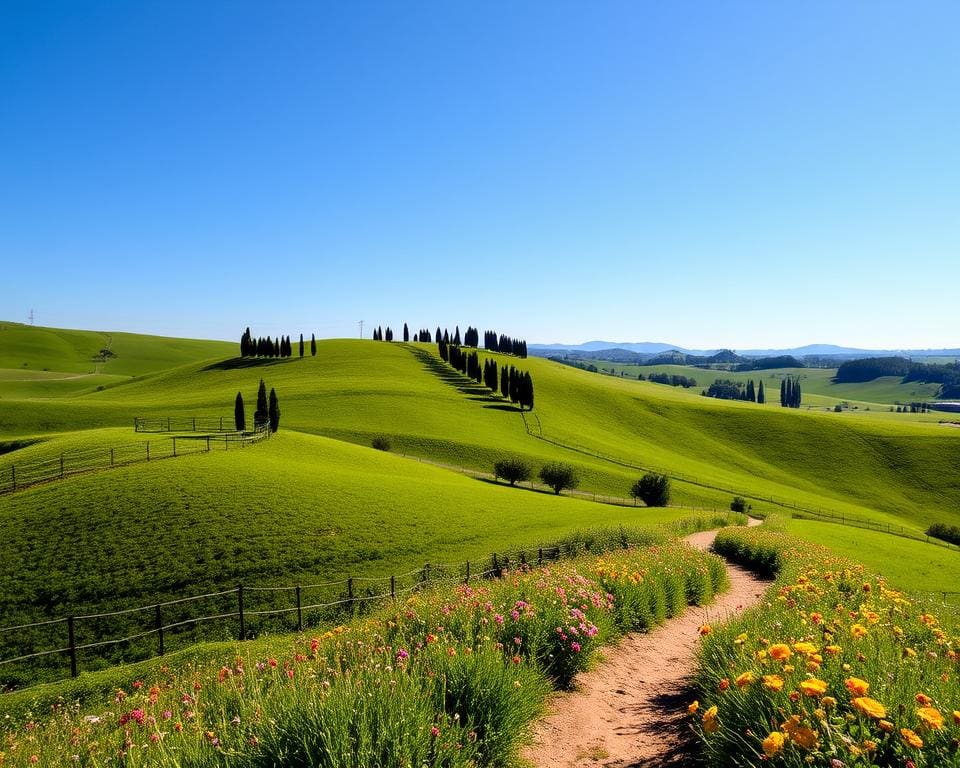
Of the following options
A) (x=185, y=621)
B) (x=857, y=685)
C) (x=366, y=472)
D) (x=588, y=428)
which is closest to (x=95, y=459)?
(x=366, y=472)

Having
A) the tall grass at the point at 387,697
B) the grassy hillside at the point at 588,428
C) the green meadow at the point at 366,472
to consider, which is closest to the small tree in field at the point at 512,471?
the green meadow at the point at 366,472

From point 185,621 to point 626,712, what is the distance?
17840 millimetres

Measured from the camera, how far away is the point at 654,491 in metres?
58.2

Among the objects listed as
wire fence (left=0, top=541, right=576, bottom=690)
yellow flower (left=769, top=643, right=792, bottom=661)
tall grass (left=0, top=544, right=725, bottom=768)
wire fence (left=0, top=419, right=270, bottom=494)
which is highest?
yellow flower (left=769, top=643, right=792, bottom=661)

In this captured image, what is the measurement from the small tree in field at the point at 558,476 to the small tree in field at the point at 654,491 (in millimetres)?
7875

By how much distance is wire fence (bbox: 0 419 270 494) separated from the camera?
38.0m

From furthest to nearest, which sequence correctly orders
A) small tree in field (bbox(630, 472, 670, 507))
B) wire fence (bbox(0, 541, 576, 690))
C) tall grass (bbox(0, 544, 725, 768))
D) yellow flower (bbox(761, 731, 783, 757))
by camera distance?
small tree in field (bbox(630, 472, 670, 507))
wire fence (bbox(0, 541, 576, 690))
tall grass (bbox(0, 544, 725, 768))
yellow flower (bbox(761, 731, 783, 757))

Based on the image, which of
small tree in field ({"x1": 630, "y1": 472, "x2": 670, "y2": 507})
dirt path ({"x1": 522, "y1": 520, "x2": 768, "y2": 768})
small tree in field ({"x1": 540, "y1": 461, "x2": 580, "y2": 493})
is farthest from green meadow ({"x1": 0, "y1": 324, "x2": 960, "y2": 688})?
dirt path ({"x1": 522, "y1": 520, "x2": 768, "y2": 768})

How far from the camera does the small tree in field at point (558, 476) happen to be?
2410 inches

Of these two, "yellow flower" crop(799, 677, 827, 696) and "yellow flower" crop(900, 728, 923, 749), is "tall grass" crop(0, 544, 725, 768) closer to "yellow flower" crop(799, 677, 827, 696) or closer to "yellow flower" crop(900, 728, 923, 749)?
"yellow flower" crop(799, 677, 827, 696)

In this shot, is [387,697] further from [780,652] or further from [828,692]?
[828,692]

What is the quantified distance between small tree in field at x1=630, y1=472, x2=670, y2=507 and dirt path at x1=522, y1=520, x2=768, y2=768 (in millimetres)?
47572

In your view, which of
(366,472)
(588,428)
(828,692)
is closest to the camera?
(828,692)

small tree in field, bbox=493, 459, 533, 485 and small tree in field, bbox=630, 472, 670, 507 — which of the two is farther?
small tree in field, bbox=493, 459, 533, 485
